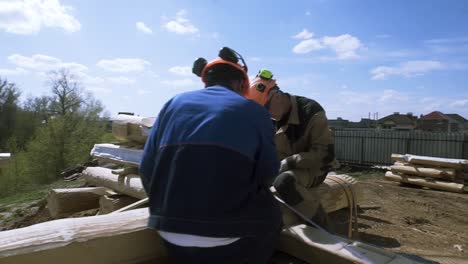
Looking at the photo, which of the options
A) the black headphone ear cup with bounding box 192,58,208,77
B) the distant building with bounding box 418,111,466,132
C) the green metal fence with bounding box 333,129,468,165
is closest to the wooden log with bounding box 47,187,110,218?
the black headphone ear cup with bounding box 192,58,208,77

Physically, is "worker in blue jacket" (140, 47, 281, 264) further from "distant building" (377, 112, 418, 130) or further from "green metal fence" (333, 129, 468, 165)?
"distant building" (377, 112, 418, 130)

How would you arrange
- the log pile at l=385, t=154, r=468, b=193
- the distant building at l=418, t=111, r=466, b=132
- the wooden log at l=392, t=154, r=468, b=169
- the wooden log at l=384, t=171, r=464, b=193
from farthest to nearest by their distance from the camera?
the distant building at l=418, t=111, r=466, b=132, the wooden log at l=392, t=154, r=468, b=169, the log pile at l=385, t=154, r=468, b=193, the wooden log at l=384, t=171, r=464, b=193

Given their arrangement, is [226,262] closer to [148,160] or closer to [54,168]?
[148,160]

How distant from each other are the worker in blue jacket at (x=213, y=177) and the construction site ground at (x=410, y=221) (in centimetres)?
233

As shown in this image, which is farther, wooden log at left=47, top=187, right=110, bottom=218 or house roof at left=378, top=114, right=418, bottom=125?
house roof at left=378, top=114, right=418, bottom=125

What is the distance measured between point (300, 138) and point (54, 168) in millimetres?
24596

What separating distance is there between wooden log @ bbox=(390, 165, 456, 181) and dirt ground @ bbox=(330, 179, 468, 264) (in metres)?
0.92

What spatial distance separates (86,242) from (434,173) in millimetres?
11937

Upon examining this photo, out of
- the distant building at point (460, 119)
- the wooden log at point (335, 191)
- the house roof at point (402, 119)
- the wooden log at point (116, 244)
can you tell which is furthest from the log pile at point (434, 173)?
the distant building at point (460, 119)

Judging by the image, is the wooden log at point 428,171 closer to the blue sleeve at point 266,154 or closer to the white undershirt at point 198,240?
the blue sleeve at point 266,154

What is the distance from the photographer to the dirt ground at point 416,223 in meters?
4.96

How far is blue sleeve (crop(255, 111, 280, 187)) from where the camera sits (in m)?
1.92

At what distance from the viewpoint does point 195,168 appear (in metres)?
1.78

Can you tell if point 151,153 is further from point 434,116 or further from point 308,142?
point 434,116
